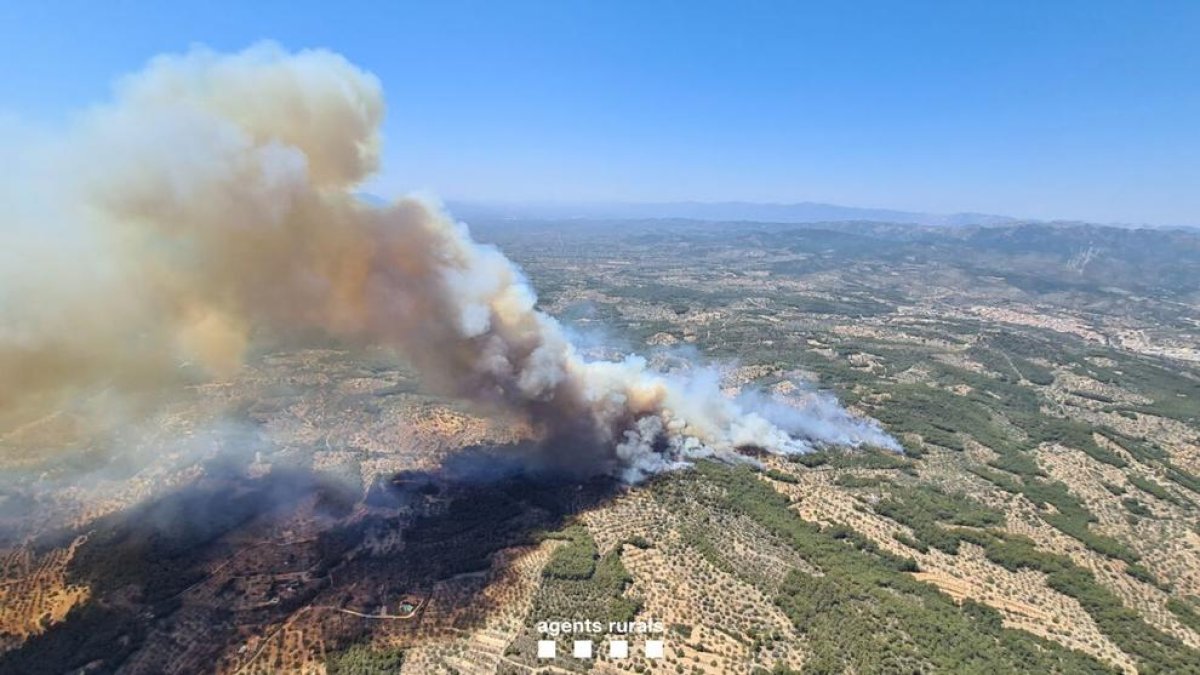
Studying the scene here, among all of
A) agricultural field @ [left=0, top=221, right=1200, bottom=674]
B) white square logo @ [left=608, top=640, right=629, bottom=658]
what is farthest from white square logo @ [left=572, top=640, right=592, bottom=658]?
white square logo @ [left=608, top=640, right=629, bottom=658]

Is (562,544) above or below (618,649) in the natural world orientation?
below

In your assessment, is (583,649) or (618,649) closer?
(583,649)

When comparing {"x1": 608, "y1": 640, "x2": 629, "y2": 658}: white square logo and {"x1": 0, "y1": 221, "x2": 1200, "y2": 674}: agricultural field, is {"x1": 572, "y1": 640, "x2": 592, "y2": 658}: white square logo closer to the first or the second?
{"x1": 0, "y1": 221, "x2": 1200, "y2": 674}: agricultural field

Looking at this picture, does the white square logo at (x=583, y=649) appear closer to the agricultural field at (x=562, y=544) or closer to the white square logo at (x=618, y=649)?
the agricultural field at (x=562, y=544)

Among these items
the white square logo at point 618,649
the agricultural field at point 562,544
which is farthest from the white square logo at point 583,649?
the white square logo at point 618,649

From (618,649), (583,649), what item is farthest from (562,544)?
(618,649)

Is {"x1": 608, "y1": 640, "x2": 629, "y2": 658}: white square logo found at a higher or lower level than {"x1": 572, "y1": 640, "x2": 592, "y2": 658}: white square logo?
lower

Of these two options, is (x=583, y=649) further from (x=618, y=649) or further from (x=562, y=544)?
(x=562, y=544)
